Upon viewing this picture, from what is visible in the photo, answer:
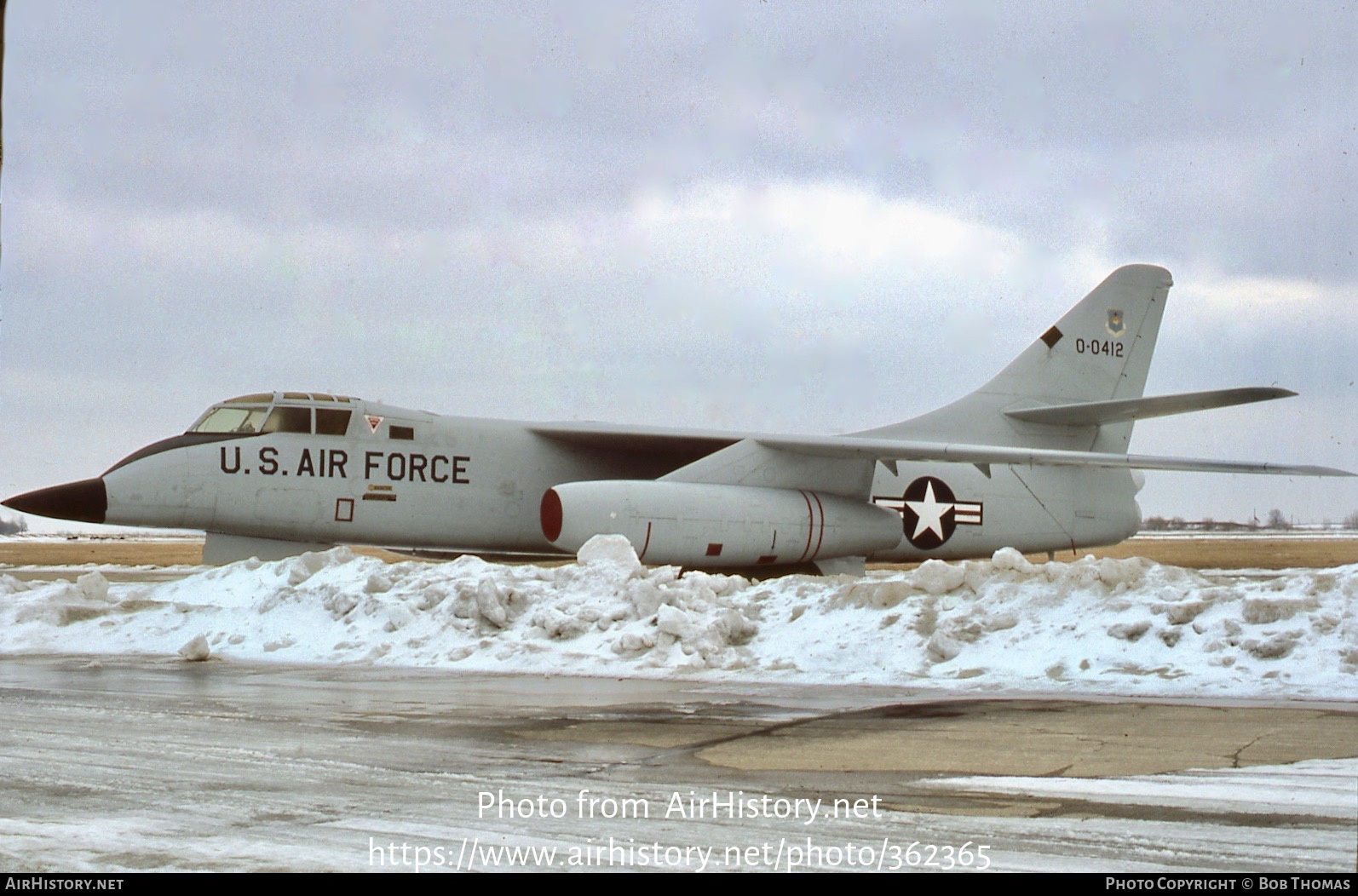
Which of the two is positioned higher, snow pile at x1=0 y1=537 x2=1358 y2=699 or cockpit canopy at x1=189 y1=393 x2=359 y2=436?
cockpit canopy at x1=189 y1=393 x2=359 y2=436

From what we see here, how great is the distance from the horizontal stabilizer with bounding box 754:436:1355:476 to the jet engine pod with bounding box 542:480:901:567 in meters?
0.75

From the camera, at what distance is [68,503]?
53.0ft

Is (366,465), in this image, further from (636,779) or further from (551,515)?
(636,779)

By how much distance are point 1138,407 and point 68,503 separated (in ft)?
50.0

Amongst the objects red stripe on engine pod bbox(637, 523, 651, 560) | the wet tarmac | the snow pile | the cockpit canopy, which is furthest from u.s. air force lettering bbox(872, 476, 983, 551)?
the wet tarmac

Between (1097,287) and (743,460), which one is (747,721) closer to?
Answer: (743,460)

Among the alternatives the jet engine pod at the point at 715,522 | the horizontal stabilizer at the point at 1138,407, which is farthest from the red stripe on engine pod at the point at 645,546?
the horizontal stabilizer at the point at 1138,407

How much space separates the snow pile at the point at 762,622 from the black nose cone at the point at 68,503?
1565 millimetres

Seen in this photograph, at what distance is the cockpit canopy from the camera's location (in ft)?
56.4

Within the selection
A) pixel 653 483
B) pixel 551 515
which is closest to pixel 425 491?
pixel 551 515

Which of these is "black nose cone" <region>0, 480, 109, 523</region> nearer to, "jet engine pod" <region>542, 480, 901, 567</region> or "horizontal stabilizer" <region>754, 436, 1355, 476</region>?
"jet engine pod" <region>542, 480, 901, 567</region>

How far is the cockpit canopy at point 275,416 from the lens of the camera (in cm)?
1719

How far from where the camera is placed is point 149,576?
24.0 metres

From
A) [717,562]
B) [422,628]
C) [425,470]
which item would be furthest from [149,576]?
[422,628]
